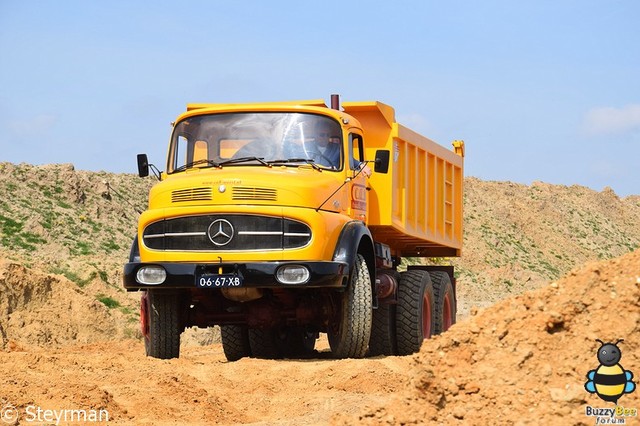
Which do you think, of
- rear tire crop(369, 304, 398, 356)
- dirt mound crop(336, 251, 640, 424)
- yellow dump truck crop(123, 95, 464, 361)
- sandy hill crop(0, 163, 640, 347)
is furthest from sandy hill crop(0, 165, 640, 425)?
rear tire crop(369, 304, 398, 356)

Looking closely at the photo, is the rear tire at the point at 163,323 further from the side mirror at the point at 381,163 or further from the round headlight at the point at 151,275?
the side mirror at the point at 381,163

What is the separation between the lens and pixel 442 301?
17.1 m

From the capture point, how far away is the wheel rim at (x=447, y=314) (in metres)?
17.5

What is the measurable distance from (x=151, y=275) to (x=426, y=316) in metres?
4.99

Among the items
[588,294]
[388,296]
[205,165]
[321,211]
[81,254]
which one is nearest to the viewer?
[588,294]

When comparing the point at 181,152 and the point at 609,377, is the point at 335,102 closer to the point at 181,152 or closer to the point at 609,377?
the point at 181,152

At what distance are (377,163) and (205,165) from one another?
2.13 meters

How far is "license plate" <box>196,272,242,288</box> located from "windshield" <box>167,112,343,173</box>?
1555 millimetres

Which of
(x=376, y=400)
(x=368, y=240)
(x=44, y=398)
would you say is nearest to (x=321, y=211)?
(x=368, y=240)

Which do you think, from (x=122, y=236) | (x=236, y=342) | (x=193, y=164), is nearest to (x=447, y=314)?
(x=236, y=342)

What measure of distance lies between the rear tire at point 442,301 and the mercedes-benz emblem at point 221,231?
5049 mm

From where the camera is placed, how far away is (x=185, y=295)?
13.8 m

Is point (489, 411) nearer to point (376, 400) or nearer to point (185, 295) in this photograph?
point (376, 400)

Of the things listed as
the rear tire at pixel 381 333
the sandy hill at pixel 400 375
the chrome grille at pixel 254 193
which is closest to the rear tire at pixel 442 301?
the rear tire at pixel 381 333
